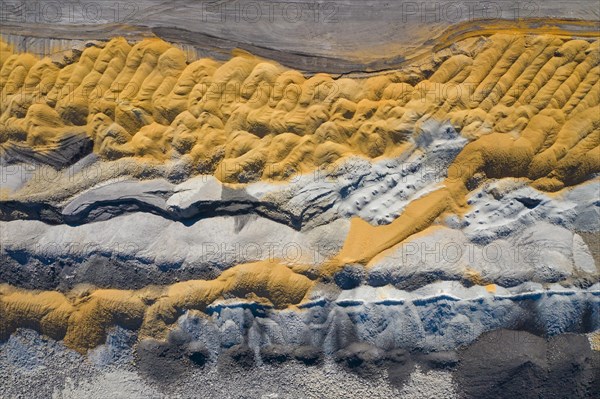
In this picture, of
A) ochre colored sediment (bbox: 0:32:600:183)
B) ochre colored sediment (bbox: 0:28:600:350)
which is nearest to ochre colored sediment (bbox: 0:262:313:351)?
ochre colored sediment (bbox: 0:28:600:350)

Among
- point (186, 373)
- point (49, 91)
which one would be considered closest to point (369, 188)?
point (186, 373)

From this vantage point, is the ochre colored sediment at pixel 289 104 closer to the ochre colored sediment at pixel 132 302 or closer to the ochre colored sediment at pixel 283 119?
the ochre colored sediment at pixel 283 119

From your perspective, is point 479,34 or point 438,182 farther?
point 479,34

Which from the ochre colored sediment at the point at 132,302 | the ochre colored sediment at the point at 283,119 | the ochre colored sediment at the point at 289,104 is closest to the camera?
the ochre colored sediment at the point at 132,302

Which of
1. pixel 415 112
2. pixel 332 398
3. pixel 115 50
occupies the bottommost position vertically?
pixel 332 398

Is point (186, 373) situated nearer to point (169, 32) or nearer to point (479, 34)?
point (169, 32)

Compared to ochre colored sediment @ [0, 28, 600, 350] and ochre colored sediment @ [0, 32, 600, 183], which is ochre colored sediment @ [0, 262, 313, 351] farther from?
ochre colored sediment @ [0, 32, 600, 183]

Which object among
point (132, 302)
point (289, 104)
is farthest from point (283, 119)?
point (132, 302)

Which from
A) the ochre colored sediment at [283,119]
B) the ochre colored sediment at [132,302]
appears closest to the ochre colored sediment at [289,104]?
the ochre colored sediment at [283,119]
